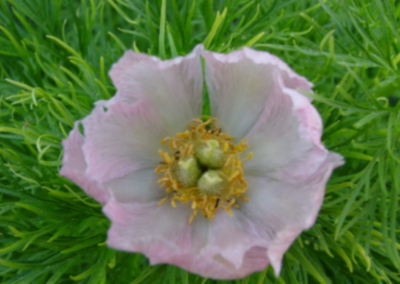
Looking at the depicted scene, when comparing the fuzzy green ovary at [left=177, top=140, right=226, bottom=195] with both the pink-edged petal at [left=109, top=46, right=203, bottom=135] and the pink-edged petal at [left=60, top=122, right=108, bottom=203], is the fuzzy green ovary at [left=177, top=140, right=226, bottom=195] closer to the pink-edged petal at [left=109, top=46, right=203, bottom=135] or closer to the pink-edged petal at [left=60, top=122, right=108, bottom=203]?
the pink-edged petal at [left=109, top=46, right=203, bottom=135]

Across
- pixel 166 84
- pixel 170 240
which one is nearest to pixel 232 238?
pixel 170 240

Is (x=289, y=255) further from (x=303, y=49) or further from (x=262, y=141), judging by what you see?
(x=303, y=49)

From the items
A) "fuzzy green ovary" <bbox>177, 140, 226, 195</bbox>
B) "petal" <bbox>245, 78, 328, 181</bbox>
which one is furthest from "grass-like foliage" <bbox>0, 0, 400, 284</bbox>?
"fuzzy green ovary" <bbox>177, 140, 226, 195</bbox>

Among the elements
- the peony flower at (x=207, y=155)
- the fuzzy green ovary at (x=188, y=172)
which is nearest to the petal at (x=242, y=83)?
the peony flower at (x=207, y=155)

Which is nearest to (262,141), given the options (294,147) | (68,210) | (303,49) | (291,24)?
(294,147)

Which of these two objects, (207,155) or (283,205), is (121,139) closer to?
(207,155)
